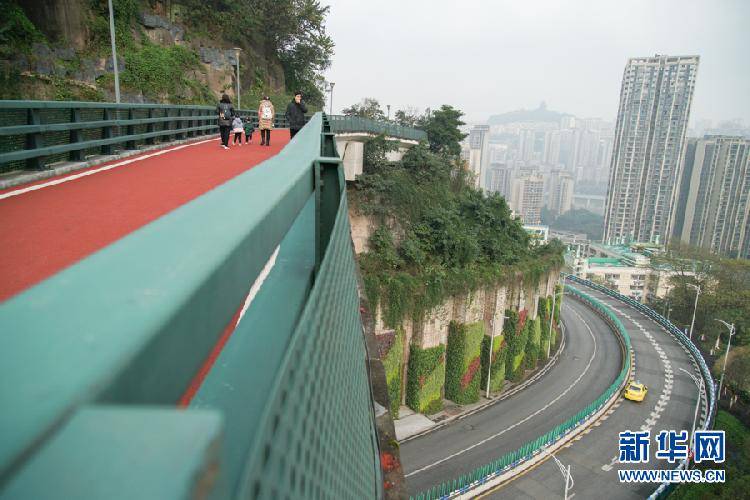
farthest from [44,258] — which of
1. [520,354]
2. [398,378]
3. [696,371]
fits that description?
[696,371]

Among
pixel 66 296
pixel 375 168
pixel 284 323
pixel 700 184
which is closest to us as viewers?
pixel 66 296

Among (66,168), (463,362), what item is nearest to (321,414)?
(66,168)

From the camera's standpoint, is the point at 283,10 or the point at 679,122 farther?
the point at 679,122

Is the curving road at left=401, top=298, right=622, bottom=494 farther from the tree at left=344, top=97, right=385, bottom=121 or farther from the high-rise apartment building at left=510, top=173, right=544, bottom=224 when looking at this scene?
the high-rise apartment building at left=510, top=173, right=544, bottom=224

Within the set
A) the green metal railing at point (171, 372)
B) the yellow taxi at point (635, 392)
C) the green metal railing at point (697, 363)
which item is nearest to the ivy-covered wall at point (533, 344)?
the yellow taxi at point (635, 392)

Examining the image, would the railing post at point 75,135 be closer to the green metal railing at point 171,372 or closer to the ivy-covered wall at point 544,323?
the green metal railing at point 171,372

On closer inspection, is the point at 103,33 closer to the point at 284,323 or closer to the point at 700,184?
the point at 284,323
